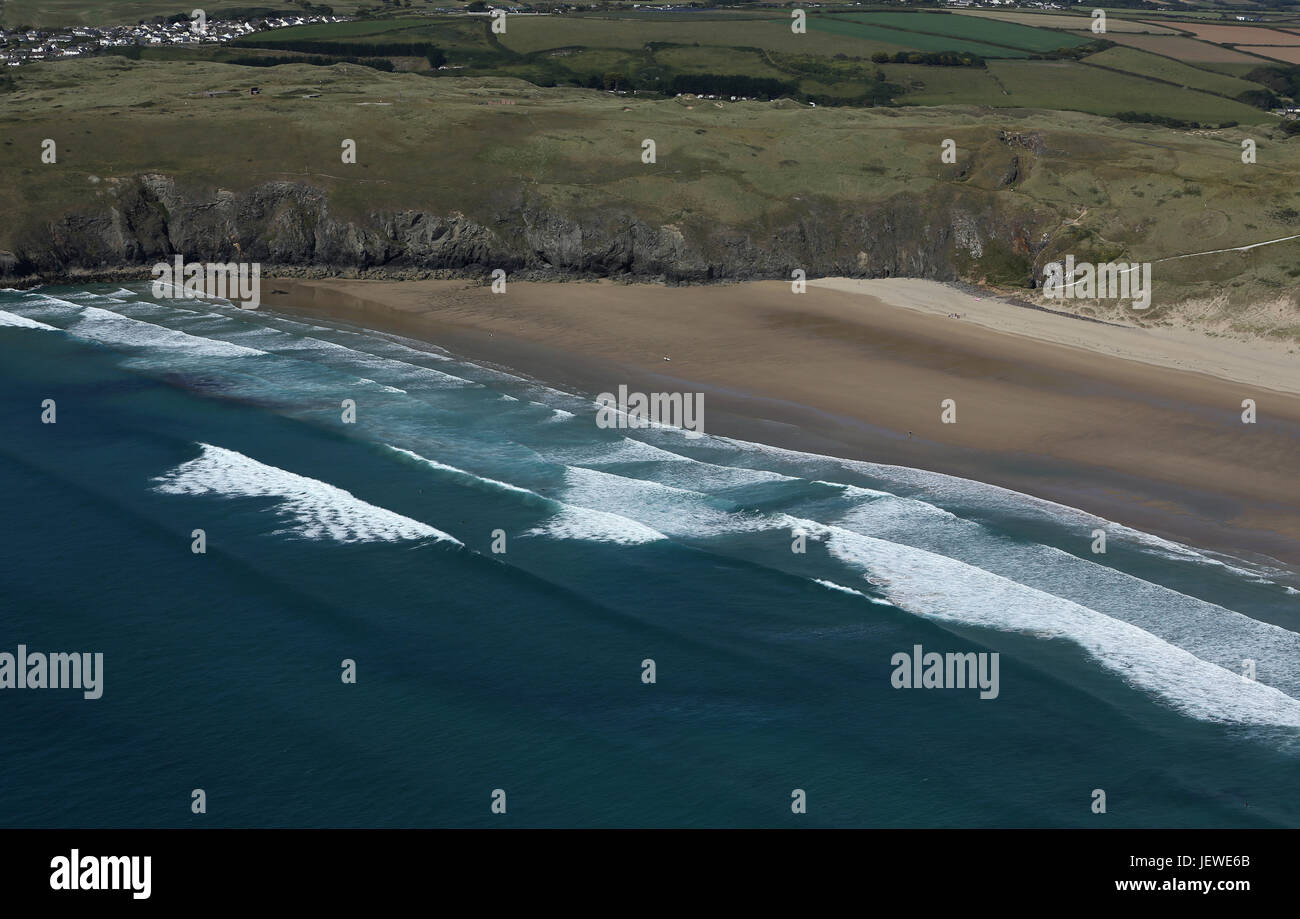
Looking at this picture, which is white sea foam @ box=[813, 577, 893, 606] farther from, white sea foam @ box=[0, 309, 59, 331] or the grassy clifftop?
white sea foam @ box=[0, 309, 59, 331]

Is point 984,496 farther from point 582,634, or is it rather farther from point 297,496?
point 297,496

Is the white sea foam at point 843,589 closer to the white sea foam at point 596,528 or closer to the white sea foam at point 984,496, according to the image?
the white sea foam at point 596,528

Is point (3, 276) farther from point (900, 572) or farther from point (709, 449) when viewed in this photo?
point (900, 572)

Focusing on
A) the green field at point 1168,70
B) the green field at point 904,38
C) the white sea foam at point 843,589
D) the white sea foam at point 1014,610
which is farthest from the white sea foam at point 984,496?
the green field at point 904,38

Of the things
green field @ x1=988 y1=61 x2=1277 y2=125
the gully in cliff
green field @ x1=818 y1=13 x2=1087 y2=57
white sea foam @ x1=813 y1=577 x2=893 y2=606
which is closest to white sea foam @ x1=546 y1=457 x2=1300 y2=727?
white sea foam @ x1=813 y1=577 x2=893 y2=606

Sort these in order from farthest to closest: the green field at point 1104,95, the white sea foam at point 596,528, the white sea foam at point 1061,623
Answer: the green field at point 1104,95 < the white sea foam at point 596,528 < the white sea foam at point 1061,623
